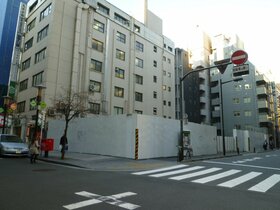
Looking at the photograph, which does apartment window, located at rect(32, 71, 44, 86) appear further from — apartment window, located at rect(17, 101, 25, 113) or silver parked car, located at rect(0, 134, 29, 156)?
silver parked car, located at rect(0, 134, 29, 156)

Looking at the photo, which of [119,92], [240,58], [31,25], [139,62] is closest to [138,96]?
[119,92]

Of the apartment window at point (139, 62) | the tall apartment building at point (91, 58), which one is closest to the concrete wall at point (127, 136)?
the tall apartment building at point (91, 58)

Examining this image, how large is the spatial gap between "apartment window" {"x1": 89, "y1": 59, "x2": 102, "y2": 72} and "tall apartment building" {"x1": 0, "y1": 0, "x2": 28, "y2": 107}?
86.4ft

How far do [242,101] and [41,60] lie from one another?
4483 centimetres

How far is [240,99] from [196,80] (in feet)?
37.3

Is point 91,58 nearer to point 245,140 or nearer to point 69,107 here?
point 69,107

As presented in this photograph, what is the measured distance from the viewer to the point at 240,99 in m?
55.0

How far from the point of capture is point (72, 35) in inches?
1227

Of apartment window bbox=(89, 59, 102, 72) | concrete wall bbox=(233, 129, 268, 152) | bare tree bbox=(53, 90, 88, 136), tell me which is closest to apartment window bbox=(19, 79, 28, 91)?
bare tree bbox=(53, 90, 88, 136)

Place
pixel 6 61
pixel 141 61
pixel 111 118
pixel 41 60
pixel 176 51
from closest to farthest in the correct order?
pixel 111 118 < pixel 41 60 < pixel 141 61 < pixel 6 61 < pixel 176 51

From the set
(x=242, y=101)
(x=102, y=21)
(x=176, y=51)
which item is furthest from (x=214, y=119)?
(x=102, y=21)

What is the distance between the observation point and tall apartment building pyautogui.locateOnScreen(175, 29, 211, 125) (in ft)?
173

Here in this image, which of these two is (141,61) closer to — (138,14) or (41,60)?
(138,14)

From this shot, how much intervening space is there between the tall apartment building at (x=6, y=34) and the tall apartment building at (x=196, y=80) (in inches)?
1431
